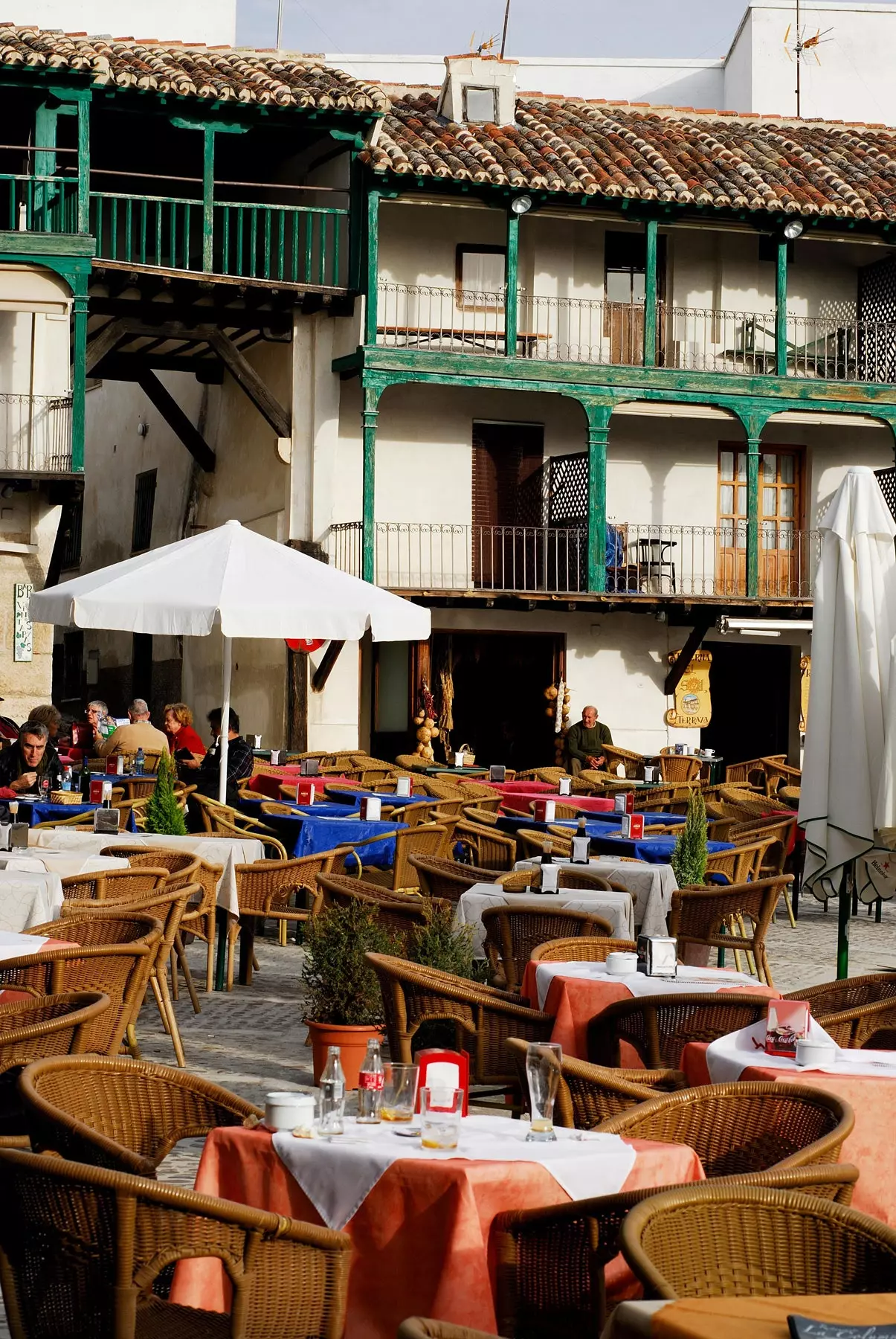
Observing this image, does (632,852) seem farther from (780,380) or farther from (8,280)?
(780,380)

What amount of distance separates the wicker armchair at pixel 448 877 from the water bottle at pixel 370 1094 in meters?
4.55

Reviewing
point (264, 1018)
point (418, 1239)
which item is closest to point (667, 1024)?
point (418, 1239)

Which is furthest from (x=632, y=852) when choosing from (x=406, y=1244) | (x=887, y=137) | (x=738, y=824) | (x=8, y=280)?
(x=887, y=137)

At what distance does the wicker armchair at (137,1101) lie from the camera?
13.9 ft

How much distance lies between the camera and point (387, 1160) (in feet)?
12.8

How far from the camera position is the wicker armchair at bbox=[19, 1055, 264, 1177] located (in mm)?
4238

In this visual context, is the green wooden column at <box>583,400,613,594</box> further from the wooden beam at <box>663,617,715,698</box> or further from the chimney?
the chimney

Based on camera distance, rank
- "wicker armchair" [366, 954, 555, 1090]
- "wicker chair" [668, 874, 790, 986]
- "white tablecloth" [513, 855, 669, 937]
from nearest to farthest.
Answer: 1. "wicker armchair" [366, 954, 555, 1090]
2. "wicker chair" [668, 874, 790, 986]
3. "white tablecloth" [513, 855, 669, 937]

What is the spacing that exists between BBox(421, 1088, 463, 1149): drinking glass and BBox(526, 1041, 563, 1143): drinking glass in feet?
0.54

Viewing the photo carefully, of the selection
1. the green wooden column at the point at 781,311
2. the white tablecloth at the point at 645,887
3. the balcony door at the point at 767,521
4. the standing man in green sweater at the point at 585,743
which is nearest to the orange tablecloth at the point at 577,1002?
the white tablecloth at the point at 645,887

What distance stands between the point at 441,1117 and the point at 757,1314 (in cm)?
122

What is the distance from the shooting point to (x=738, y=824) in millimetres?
12539

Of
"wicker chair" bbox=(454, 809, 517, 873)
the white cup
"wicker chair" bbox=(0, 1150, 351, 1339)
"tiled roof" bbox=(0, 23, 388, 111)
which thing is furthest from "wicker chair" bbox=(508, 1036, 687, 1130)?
"tiled roof" bbox=(0, 23, 388, 111)

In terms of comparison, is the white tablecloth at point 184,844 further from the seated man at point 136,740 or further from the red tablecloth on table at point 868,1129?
the seated man at point 136,740
